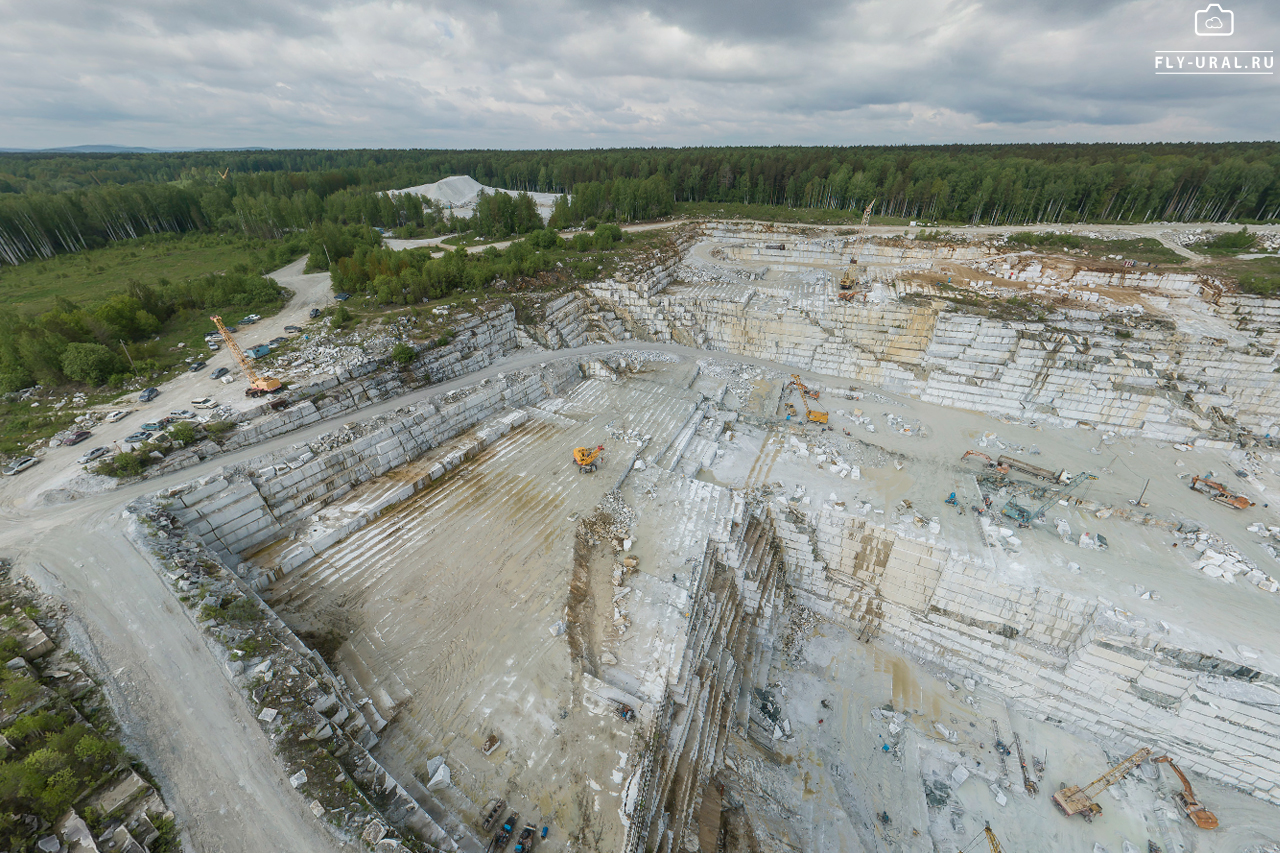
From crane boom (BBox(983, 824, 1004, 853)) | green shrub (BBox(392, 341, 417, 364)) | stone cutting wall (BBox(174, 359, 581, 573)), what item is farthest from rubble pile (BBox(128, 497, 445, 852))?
crane boom (BBox(983, 824, 1004, 853))

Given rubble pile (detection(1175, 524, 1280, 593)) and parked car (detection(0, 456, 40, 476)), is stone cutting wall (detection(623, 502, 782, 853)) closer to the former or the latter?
rubble pile (detection(1175, 524, 1280, 593))

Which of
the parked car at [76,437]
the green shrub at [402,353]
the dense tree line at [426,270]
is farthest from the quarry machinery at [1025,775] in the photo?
the parked car at [76,437]

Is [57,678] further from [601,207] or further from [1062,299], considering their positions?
[601,207]

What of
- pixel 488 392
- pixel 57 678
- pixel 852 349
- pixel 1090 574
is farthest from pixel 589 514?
pixel 852 349

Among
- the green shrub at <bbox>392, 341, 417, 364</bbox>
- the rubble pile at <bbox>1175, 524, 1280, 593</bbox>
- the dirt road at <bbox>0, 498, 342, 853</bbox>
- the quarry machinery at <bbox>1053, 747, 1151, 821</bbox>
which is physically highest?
the green shrub at <bbox>392, 341, 417, 364</bbox>

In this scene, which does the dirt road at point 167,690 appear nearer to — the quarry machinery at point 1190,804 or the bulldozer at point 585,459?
the bulldozer at point 585,459

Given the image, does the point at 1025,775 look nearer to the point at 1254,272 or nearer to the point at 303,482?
the point at 303,482
